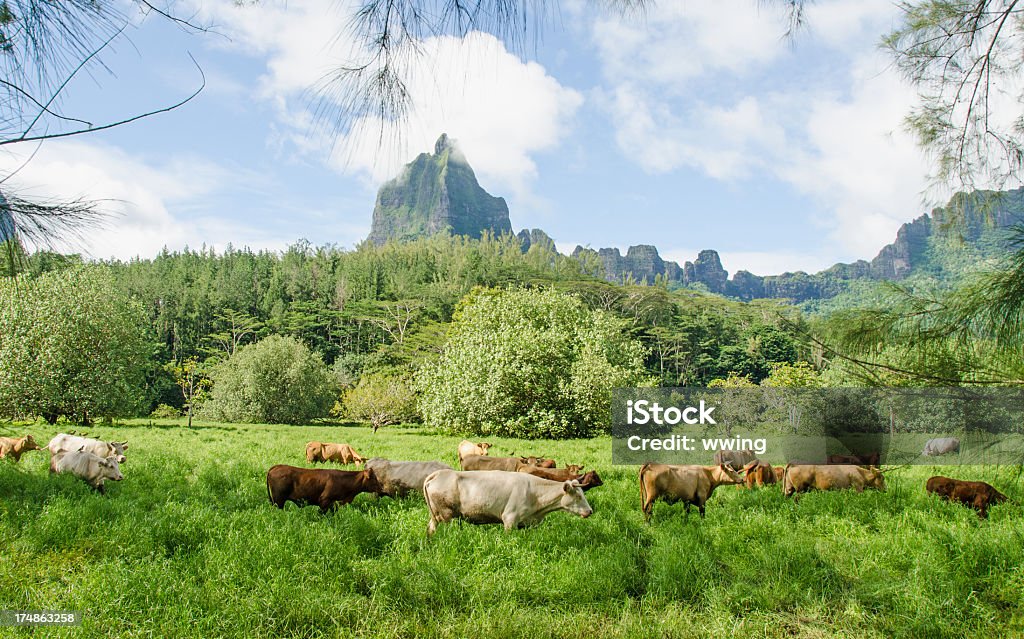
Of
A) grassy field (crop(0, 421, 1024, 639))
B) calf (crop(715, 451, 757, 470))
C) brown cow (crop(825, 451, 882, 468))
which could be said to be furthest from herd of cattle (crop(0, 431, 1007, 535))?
brown cow (crop(825, 451, 882, 468))

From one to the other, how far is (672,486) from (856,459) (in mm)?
7221

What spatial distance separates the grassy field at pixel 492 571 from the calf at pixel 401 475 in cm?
93

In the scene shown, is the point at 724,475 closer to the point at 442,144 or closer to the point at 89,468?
the point at 442,144

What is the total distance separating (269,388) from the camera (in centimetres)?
3834

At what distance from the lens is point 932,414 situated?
445cm

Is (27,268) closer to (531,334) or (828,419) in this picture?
(828,419)

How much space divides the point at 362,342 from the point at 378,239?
122 meters

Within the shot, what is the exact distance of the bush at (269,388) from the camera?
1505 inches

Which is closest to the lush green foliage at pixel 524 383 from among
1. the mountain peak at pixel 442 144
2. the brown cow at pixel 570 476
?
the brown cow at pixel 570 476

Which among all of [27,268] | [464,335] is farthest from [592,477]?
[464,335]

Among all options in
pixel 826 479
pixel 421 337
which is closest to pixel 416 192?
pixel 826 479

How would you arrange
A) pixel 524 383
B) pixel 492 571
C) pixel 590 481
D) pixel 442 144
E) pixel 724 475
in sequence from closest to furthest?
pixel 442 144 < pixel 492 571 < pixel 590 481 < pixel 724 475 < pixel 524 383

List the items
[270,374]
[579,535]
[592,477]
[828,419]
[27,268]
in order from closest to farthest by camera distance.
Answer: [27,268], [579,535], [592,477], [828,419], [270,374]

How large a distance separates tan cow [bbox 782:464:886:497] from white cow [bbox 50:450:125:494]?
29.0 feet
